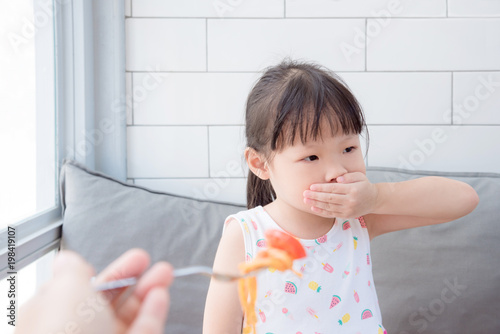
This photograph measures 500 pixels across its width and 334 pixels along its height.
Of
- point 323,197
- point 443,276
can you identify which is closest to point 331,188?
point 323,197

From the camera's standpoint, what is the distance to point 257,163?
80cm

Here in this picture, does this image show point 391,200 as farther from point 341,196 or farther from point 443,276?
point 443,276

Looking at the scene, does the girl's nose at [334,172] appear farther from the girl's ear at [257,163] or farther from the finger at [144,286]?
the finger at [144,286]

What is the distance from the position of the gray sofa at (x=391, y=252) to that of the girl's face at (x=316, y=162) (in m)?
0.45

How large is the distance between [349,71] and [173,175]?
620 mm

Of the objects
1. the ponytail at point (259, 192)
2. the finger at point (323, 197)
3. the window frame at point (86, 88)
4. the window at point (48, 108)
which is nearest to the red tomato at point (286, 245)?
the finger at point (323, 197)

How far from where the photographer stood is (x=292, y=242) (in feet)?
1.63

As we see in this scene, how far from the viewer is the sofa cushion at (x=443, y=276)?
3.46ft

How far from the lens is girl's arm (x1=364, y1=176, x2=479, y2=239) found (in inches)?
30.6

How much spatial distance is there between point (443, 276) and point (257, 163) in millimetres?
595

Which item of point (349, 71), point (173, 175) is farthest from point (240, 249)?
point (349, 71)

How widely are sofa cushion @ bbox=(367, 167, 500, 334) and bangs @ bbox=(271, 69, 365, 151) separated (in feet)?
1.60

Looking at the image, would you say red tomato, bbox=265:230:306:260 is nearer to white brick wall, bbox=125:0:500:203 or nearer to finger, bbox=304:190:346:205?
finger, bbox=304:190:346:205

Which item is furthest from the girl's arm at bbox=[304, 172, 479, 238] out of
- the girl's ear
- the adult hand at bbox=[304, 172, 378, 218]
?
the girl's ear
